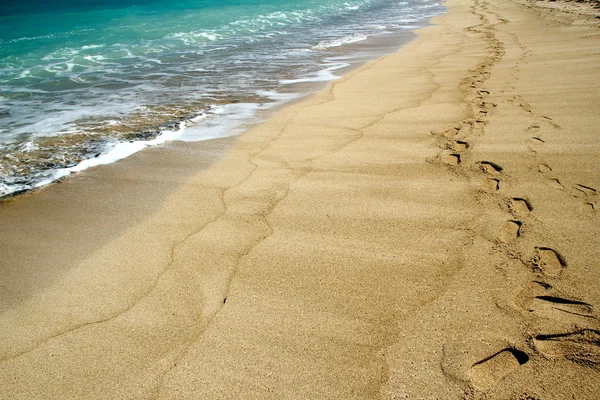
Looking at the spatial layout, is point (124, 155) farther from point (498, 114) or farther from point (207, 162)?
point (498, 114)

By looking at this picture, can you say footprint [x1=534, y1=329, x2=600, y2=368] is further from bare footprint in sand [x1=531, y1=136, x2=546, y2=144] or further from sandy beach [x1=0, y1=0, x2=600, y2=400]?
bare footprint in sand [x1=531, y1=136, x2=546, y2=144]

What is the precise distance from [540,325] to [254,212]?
1636 mm

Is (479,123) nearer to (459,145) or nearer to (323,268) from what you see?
(459,145)

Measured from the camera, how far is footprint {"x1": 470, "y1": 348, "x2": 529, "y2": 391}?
129 centimetres

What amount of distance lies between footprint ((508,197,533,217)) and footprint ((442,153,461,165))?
650 millimetres

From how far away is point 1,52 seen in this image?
10.9m

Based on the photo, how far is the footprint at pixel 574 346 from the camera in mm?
1324

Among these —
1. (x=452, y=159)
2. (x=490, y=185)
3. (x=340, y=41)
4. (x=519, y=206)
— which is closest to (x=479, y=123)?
(x=452, y=159)

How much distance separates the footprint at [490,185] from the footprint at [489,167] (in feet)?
0.44

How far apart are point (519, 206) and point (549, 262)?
554 mm

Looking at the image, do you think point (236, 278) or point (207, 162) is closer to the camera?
point (236, 278)

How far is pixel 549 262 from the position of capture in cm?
179

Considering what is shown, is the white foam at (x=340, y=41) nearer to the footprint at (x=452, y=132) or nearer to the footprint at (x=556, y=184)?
the footprint at (x=452, y=132)

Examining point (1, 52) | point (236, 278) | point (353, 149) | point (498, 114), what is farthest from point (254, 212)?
point (1, 52)
